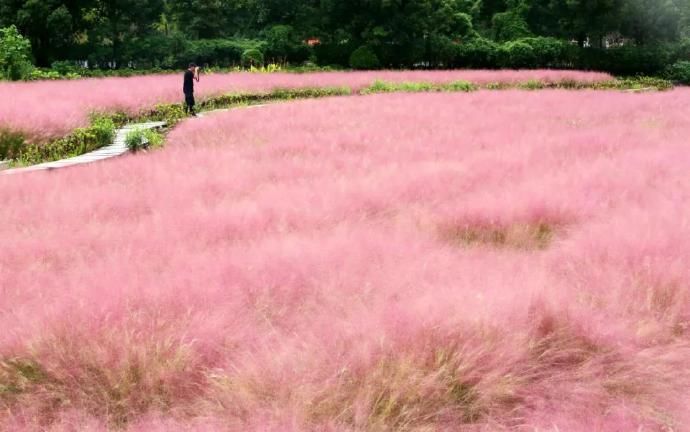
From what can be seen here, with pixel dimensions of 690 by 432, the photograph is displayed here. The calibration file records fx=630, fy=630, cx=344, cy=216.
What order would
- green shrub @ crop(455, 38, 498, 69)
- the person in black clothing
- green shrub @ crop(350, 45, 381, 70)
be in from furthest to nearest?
green shrub @ crop(455, 38, 498, 69), green shrub @ crop(350, 45, 381, 70), the person in black clothing

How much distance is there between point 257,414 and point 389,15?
38.2m

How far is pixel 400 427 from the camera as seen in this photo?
2.68 meters

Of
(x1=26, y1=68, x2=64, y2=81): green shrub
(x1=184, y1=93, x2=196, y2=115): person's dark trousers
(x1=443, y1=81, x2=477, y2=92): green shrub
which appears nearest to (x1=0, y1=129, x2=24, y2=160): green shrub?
(x1=184, y1=93, x2=196, y2=115): person's dark trousers

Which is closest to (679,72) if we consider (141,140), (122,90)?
(122,90)

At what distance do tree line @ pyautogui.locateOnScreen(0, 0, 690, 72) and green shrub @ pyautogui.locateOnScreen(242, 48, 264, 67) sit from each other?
1.38ft

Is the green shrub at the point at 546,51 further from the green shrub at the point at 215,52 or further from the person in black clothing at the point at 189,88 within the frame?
the person in black clothing at the point at 189,88

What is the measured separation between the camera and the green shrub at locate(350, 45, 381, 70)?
3628 cm

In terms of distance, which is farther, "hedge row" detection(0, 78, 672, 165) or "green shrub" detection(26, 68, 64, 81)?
"green shrub" detection(26, 68, 64, 81)

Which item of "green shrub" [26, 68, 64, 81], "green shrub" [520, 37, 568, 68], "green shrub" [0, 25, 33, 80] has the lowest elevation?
"green shrub" [26, 68, 64, 81]

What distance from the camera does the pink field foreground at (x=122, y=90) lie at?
1166cm

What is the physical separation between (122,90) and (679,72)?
1123 inches

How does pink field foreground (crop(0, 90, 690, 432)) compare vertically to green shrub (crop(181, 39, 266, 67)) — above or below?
below

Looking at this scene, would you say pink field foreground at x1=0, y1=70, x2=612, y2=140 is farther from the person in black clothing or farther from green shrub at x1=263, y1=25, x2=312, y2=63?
green shrub at x1=263, y1=25, x2=312, y2=63

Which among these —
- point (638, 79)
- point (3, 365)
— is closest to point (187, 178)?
A: point (3, 365)
